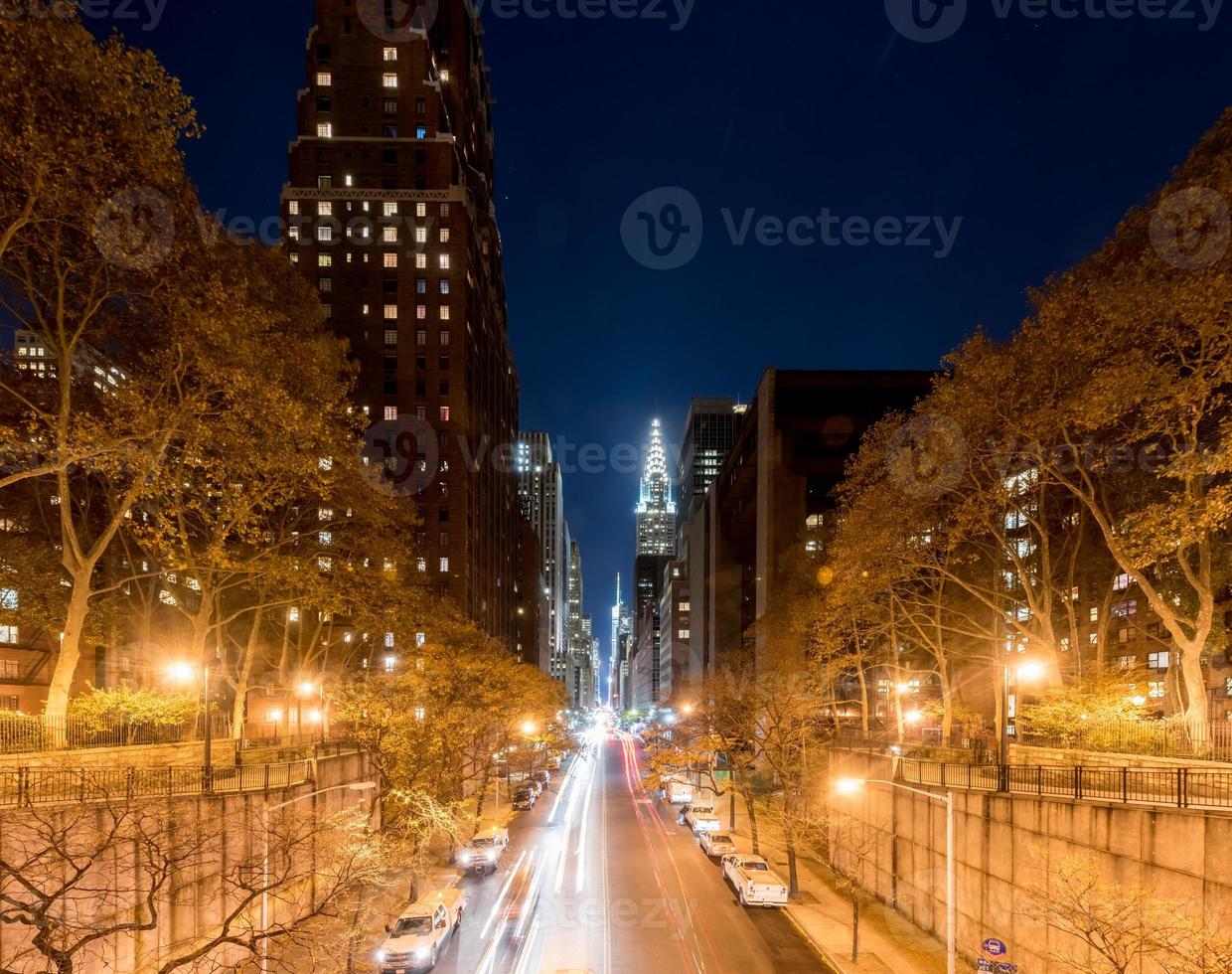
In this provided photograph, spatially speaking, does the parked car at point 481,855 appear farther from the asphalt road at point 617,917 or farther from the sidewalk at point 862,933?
the sidewalk at point 862,933

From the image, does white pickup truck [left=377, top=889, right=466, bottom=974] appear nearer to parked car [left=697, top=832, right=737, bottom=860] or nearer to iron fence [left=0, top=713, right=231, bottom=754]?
iron fence [left=0, top=713, right=231, bottom=754]

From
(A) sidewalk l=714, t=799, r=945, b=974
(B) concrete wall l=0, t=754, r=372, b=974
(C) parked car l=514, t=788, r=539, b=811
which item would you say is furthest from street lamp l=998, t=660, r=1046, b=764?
(C) parked car l=514, t=788, r=539, b=811

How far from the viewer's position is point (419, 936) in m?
20.8

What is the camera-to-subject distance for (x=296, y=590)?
31.5 m

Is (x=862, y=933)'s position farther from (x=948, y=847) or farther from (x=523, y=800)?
(x=523, y=800)

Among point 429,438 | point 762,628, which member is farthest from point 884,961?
point 429,438

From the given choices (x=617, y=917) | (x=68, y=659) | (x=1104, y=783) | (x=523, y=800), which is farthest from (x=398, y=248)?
(x=1104, y=783)

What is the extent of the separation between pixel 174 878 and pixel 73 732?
8308 mm

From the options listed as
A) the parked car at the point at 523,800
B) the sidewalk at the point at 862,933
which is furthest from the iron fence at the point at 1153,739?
the parked car at the point at 523,800

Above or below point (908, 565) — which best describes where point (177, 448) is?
above

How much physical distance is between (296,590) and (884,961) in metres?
25.4

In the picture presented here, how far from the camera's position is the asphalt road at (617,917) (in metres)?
21.5

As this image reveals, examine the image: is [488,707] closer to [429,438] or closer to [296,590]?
[296,590]

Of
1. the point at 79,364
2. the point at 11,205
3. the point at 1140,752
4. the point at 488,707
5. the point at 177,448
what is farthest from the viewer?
the point at 488,707
